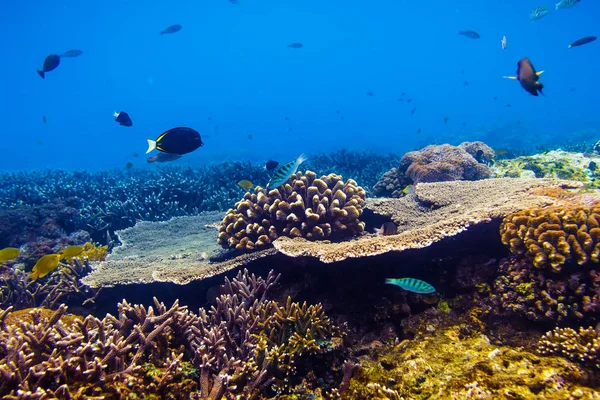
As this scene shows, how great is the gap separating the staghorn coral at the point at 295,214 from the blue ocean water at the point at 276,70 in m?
52.4

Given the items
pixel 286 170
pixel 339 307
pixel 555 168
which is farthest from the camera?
pixel 555 168

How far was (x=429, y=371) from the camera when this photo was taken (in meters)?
2.53

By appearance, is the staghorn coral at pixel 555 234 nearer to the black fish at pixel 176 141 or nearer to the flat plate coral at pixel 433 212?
the flat plate coral at pixel 433 212

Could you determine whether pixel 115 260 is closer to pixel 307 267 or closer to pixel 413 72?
pixel 307 267

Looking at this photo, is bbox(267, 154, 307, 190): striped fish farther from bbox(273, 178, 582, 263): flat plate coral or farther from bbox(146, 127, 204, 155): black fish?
bbox(146, 127, 204, 155): black fish

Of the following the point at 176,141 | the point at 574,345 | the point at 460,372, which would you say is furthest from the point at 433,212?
the point at 176,141

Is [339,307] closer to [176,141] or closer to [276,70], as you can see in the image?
[176,141]

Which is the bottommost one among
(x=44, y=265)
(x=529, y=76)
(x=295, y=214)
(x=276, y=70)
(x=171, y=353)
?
(x=171, y=353)

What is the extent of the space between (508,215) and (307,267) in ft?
8.28

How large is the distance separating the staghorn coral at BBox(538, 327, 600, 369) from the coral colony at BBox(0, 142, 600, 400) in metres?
0.01

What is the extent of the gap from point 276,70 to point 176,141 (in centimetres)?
17642

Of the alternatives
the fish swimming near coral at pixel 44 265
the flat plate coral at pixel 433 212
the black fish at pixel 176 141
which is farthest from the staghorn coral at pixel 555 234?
the fish swimming near coral at pixel 44 265

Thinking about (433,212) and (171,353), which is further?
(433,212)

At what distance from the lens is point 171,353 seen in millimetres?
2818
